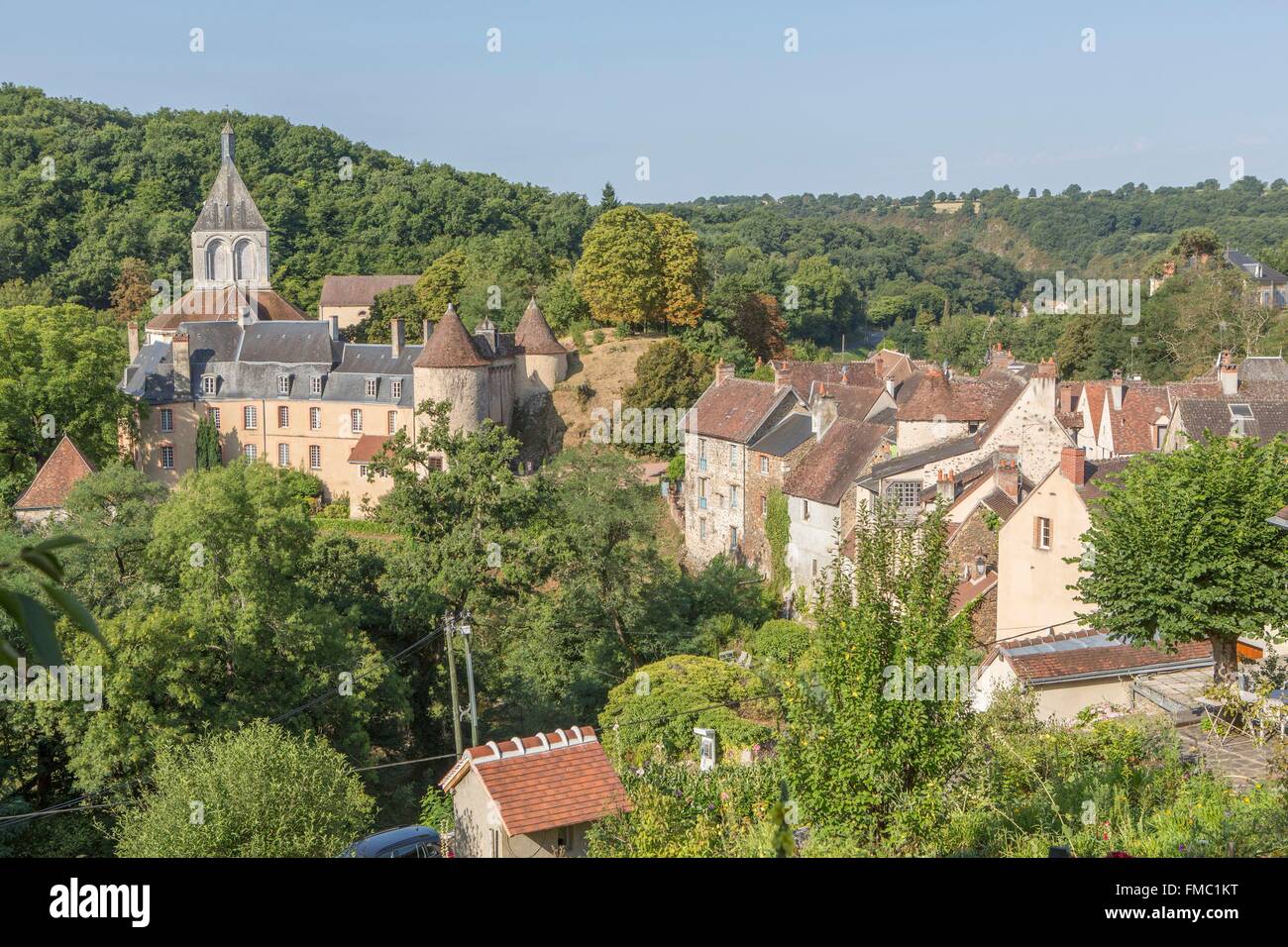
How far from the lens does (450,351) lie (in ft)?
151

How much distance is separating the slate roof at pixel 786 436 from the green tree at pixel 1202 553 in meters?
16.9

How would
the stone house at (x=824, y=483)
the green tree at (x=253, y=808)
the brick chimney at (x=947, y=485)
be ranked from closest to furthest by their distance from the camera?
the green tree at (x=253, y=808) < the brick chimney at (x=947, y=485) < the stone house at (x=824, y=483)

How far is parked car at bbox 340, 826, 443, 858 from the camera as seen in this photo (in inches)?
643

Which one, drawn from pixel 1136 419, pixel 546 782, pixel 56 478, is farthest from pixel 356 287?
pixel 546 782

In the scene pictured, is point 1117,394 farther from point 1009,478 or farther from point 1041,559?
point 1041,559

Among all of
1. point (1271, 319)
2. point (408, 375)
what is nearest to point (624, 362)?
point (408, 375)

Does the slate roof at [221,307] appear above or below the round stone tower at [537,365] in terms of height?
above

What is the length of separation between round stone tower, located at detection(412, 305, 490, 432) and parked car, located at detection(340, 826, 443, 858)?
2902 cm

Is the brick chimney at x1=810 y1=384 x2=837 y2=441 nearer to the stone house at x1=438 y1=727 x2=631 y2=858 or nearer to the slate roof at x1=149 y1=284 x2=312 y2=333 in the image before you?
the stone house at x1=438 y1=727 x2=631 y2=858

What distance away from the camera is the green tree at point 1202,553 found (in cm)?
1731

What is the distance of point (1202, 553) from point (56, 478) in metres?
33.5

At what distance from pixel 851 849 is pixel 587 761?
9024mm

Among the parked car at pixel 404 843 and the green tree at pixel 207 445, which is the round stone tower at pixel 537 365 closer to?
the green tree at pixel 207 445
